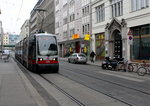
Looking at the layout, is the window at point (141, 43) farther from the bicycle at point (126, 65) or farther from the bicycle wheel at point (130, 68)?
the bicycle wheel at point (130, 68)

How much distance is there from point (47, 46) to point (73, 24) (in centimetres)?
3253

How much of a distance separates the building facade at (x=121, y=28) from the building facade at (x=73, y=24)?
3463 mm

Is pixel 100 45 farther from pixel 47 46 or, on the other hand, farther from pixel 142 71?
pixel 142 71

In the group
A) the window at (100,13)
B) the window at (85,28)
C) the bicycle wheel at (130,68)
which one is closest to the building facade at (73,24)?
the window at (85,28)

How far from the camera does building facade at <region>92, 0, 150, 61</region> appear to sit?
25.5 metres

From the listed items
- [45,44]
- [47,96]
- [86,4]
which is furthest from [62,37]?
[47,96]

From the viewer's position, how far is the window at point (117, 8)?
30.5 metres

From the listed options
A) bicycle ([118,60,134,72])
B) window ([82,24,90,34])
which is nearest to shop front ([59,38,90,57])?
window ([82,24,90,34])

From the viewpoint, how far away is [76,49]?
158 ft

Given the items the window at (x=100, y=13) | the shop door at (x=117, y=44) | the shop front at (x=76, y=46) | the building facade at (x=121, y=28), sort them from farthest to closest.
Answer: the shop front at (x=76, y=46) → the window at (x=100, y=13) → the shop door at (x=117, y=44) → the building facade at (x=121, y=28)

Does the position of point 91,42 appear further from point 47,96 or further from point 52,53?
point 47,96

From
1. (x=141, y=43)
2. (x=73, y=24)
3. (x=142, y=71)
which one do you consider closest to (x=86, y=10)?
(x=73, y=24)

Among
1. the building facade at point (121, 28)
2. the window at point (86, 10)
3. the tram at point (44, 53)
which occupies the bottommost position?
the tram at point (44, 53)

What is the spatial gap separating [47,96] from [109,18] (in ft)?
84.2
